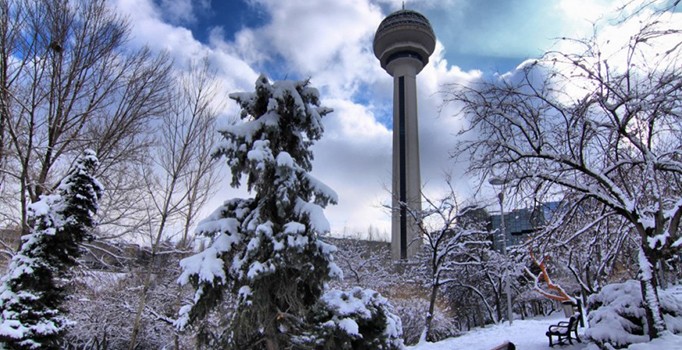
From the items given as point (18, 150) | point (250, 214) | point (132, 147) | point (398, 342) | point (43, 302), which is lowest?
point (398, 342)

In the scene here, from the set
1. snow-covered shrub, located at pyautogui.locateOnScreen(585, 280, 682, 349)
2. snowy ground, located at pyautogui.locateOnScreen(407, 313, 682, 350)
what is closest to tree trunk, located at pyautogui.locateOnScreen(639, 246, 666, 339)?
snowy ground, located at pyautogui.locateOnScreen(407, 313, 682, 350)

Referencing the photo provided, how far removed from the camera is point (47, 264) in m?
7.32

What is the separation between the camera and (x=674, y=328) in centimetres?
691

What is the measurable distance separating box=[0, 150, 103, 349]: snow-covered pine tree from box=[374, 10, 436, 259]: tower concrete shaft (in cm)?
4606

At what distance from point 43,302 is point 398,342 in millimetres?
6360

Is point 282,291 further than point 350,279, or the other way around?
point 350,279

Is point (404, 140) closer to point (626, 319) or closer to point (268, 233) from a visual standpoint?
point (626, 319)

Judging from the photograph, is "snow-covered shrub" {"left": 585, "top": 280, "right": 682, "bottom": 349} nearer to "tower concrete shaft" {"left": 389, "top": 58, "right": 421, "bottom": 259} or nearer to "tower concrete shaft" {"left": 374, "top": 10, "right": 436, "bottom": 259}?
"tower concrete shaft" {"left": 389, "top": 58, "right": 421, "bottom": 259}

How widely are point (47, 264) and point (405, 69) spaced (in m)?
60.6

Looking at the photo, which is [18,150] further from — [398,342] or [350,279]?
[350,279]

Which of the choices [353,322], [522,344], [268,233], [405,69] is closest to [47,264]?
[268,233]

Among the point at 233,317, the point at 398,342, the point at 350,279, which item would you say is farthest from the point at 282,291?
the point at 350,279

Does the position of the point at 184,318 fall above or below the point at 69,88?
below

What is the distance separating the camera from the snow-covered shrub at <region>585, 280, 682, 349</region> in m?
7.02
